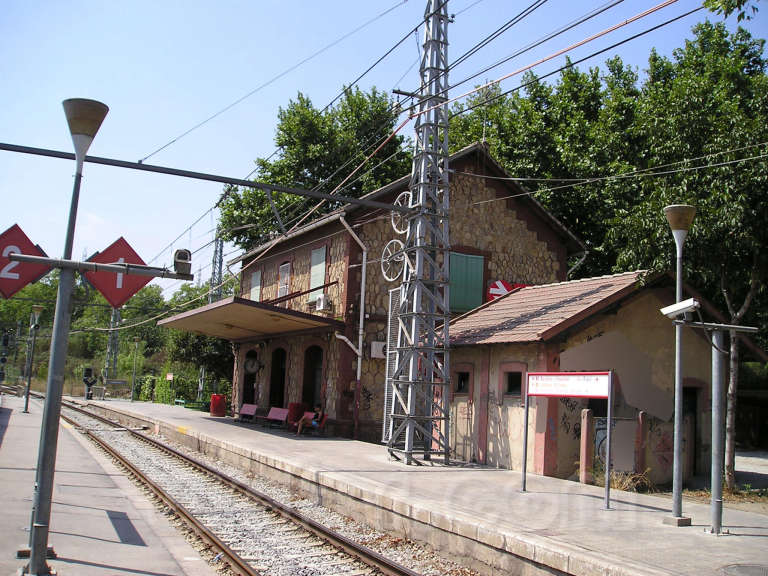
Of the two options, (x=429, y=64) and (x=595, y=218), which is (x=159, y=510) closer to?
(x=429, y=64)

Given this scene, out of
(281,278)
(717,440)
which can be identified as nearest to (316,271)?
(281,278)

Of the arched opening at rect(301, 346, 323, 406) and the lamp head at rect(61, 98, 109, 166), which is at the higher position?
the lamp head at rect(61, 98, 109, 166)

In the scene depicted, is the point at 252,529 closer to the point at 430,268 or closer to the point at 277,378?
the point at 430,268

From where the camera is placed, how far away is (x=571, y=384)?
9.72 meters

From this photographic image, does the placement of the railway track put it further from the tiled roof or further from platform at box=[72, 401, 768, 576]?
the tiled roof

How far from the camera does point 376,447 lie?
1617 centimetres

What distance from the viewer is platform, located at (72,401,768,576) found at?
6527 mm

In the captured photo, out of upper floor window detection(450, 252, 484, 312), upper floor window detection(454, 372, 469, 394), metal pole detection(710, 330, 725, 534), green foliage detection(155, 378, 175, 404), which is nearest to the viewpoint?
metal pole detection(710, 330, 725, 534)

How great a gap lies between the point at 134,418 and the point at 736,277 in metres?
22.2

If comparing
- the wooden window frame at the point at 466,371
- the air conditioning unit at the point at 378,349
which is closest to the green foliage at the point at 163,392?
the air conditioning unit at the point at 378,349

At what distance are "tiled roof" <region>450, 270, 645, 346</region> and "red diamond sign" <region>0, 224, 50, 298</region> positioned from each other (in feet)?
27.5

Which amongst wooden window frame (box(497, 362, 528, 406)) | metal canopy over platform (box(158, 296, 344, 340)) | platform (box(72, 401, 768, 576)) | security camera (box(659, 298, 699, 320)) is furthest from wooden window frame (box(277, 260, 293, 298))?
security camera (box(659, 298, 699, 320))

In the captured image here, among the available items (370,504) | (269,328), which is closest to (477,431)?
(370,504)

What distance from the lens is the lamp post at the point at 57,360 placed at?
600 cm
